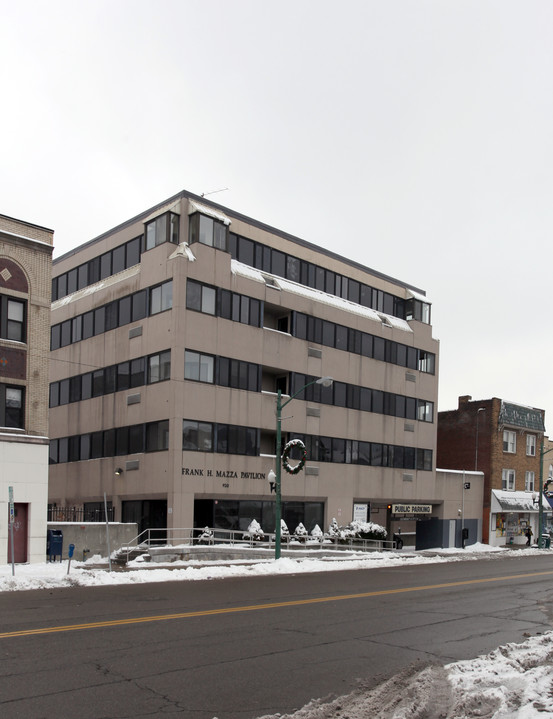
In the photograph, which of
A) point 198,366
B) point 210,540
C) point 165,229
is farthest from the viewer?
point 165,229

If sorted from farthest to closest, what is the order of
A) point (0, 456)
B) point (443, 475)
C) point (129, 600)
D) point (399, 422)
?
point (443, 475), point (399, 422), point (0, 456), point (129, 600)

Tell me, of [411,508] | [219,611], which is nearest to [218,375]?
[411,508]

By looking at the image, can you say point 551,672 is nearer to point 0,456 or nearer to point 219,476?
point 0,456

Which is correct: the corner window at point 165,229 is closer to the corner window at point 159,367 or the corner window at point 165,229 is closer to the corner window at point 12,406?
the corner window at point 159,367

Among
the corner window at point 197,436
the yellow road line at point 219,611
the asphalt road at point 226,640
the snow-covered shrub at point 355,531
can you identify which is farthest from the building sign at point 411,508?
the asphalt road at point 226,640

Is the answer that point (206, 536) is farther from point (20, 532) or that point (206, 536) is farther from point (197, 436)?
point (20, 532)

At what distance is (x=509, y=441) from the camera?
58.1m

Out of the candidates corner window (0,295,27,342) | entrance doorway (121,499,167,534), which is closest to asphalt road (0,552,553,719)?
corner window (0,295,27,342)

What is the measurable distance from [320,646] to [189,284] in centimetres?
2605

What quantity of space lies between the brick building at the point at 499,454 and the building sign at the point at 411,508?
734cm

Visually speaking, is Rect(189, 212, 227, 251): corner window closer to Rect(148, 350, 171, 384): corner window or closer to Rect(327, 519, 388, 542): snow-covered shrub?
Rect(148, 350, 171, 384): corner window

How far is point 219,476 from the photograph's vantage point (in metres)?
36.3

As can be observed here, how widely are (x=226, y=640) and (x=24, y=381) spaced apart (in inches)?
699

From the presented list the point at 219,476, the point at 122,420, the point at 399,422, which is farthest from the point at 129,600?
the point at 399,422
